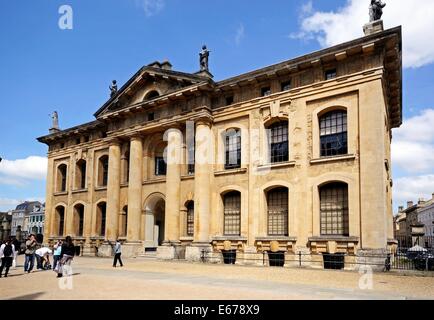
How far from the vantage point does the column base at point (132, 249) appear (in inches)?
1140

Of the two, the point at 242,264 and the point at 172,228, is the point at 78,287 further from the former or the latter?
the point at 172,228

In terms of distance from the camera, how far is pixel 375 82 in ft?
67.9

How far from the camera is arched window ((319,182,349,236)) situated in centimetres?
2116

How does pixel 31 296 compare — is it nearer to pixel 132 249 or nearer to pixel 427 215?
pixel 132 249

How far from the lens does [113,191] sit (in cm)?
3209

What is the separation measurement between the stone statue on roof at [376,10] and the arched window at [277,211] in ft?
35.5

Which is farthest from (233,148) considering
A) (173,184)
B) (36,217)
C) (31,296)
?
(36,217)

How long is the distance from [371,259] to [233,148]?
11.2 metres

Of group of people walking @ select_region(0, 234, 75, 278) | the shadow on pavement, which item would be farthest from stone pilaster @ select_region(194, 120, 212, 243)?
the shadow on pavement

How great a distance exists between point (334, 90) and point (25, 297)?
1803cm

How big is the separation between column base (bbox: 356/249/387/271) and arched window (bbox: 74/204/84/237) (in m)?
26.1

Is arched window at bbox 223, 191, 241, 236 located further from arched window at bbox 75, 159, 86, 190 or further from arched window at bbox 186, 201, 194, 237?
arched window at bbox 75, 159, 86, 190

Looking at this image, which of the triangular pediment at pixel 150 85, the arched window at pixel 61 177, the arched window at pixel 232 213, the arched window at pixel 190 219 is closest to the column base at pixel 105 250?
the arched window at pixel 190 219
